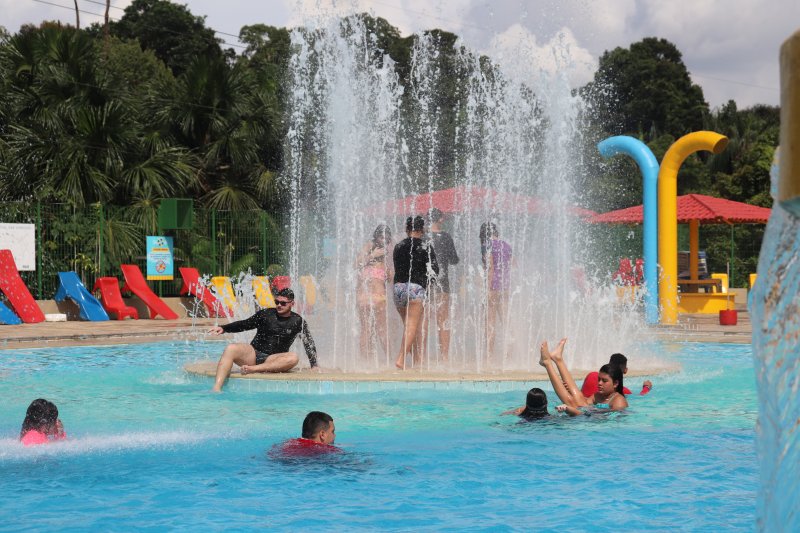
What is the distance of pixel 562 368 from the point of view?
827cm

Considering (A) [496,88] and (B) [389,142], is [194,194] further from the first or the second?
(A) [496,88]

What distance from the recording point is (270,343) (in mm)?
10125

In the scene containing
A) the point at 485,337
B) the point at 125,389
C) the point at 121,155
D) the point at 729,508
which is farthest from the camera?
the point at 121,155

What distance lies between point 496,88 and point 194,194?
1453 cm

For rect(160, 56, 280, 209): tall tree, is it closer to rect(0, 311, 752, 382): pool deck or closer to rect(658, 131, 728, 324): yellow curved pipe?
rect(0, 311, 752, 382): pool deck

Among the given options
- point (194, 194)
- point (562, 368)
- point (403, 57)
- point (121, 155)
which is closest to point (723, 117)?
point (403, 57)

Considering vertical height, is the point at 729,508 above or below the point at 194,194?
below

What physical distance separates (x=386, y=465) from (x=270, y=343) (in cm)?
375

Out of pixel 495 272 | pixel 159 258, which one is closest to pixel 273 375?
pixel 495 272

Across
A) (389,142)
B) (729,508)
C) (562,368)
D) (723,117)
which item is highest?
(723,117)

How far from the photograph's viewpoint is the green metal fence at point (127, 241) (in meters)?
20.2

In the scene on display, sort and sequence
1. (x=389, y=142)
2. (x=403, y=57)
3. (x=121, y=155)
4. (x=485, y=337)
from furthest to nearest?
(x=403, y=57)
(x=121, y=155)
(x=389, y=142)
(x=485, y=337)

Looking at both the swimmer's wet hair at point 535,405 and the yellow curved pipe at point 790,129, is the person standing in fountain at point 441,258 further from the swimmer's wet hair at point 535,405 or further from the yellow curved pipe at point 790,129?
the yellow curved pipe at point 790,129

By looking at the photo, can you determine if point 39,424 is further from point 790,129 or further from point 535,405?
point 790,129
